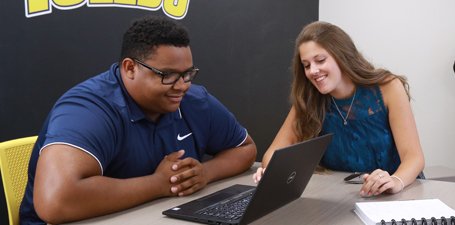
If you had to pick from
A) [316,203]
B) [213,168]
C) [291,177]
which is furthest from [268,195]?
[213,168]

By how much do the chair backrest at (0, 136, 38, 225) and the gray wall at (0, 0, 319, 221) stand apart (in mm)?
659

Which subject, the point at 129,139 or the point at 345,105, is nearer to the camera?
the point at 129,139

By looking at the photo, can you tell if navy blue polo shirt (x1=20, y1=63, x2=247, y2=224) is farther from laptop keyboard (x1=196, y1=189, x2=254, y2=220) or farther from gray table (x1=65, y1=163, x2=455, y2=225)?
laptop keyboard (x1=196, y1=189, x2=254, y2=220)

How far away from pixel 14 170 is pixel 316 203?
46.7 inches

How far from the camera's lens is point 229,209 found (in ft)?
3.83

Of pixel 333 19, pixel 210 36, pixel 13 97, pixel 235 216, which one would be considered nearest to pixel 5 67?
pixel 13 97

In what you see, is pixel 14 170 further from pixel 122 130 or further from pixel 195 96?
pixel 195 96

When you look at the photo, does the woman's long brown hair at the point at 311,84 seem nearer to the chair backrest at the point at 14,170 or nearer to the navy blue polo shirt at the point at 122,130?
the navy blue polo shirt at the point at 122,130

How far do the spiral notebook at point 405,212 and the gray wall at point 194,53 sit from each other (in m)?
1.85

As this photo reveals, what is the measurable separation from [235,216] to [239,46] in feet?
7.72

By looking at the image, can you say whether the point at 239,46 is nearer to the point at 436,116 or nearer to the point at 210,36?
the point at 210,36

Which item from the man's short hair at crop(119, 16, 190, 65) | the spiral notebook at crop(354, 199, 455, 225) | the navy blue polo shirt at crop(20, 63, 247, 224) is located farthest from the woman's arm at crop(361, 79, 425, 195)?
the man's short hair at crop(119, 16, 190, 65)

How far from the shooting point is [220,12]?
3.14m

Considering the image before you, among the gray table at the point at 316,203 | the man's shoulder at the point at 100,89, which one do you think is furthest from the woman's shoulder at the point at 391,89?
the man's shoulder at the point at 100,89
